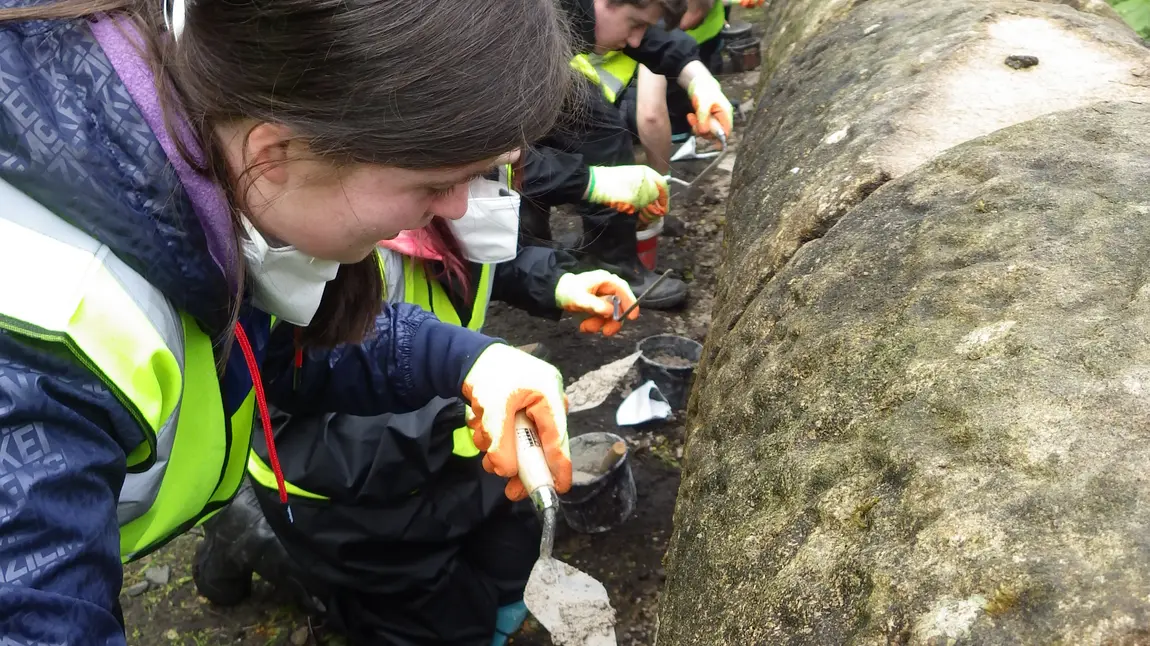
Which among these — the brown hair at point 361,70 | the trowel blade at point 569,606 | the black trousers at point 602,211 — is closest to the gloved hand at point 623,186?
the black trousers at point 602,211

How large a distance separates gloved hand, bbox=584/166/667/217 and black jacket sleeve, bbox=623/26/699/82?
1120mm

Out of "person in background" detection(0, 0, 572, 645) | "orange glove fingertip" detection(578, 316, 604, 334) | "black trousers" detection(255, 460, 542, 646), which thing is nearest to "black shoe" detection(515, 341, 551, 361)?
"orange glove fingertip" detection(578, 316, 604, 334)

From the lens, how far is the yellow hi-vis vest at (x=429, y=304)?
7.06ft

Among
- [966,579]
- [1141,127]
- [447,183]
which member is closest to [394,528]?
[447,183]

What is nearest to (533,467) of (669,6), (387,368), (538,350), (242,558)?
(387,368)

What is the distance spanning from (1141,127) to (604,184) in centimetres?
198

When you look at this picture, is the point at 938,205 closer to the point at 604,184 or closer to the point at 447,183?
the point at 447,183

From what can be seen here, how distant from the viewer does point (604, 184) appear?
3248 millimetres

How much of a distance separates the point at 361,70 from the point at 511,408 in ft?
2.89

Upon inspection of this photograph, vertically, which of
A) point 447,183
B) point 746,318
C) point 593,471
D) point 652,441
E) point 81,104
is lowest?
point 652,441

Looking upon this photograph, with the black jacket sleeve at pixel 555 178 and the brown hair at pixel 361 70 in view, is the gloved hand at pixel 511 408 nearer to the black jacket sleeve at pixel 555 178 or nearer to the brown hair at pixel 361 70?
the brown hair at pixel 361 70

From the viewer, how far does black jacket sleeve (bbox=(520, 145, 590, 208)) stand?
119 inches

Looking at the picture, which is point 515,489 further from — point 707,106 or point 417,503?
point 707,106

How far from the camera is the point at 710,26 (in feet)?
18.8
